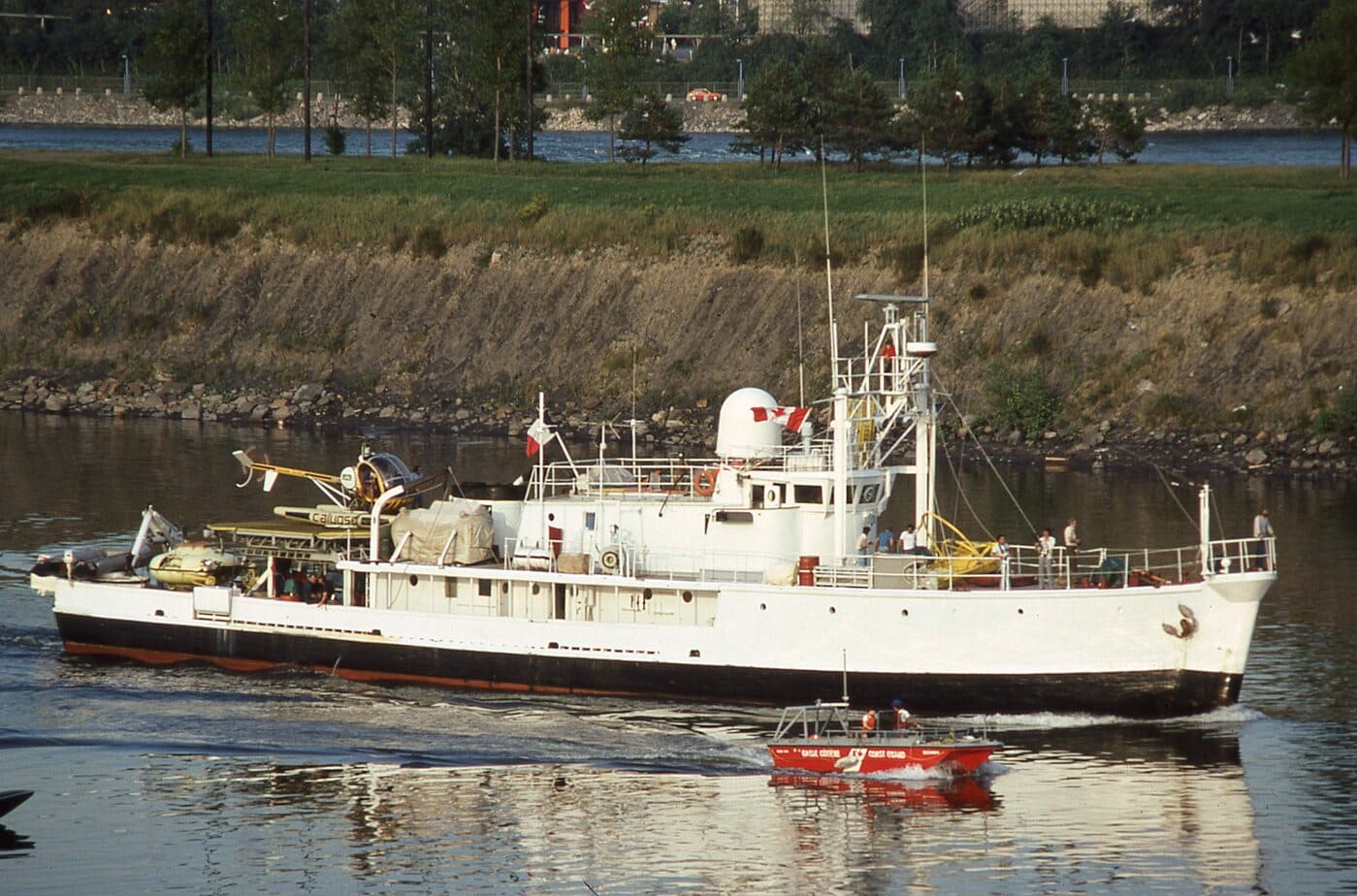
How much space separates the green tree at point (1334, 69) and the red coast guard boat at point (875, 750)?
63.4m

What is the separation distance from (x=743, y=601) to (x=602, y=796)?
19.4ft

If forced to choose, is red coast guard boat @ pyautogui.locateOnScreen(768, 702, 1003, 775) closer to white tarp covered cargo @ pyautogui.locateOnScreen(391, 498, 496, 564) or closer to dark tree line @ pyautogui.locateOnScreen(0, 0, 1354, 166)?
white tarp covered cargo @ pyautogui.locateOnScreen(391, 498, 496, 564)

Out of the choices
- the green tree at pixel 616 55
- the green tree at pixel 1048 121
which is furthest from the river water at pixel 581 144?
the green tree at pixel 1048 121

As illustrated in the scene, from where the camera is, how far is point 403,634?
1575 inches

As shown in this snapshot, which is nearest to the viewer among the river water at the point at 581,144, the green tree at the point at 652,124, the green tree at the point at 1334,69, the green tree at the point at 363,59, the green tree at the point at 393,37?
the green tree at the point at 1334,69

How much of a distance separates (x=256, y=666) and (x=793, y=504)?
41.4 feet

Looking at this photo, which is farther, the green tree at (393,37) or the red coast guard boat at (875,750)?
the green tree at (393,37)

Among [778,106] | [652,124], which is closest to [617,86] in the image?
[652,124]

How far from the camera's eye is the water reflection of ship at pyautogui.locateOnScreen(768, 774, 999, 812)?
1304 inches

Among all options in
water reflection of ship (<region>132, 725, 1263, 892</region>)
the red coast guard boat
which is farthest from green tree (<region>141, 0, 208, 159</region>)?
the red coast guard boat

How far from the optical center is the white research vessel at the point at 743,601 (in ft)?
120

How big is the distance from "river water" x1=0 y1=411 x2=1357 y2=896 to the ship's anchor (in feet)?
6.43

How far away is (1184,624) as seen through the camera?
36344 millimetres

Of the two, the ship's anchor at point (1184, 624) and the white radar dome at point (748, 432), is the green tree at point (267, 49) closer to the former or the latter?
the white radar dome at point (748, 432)
